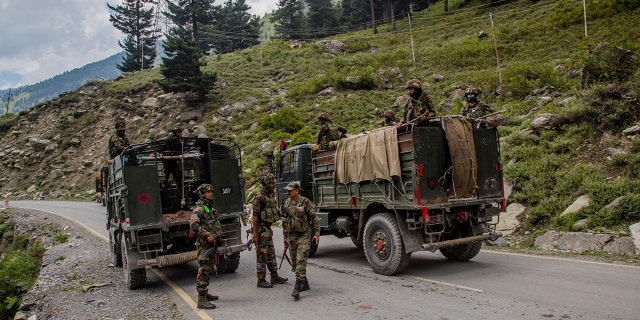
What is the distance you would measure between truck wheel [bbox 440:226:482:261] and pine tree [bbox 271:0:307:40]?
57.5 meters

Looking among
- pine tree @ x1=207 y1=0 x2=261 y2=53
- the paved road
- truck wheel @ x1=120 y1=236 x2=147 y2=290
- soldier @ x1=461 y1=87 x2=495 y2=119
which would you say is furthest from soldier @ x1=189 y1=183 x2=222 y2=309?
pine tree @ x1=207 y1=0 x2=261 y2=53

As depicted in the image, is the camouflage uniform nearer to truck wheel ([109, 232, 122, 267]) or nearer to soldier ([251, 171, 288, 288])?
soldier ([251, 171, 288, 288])

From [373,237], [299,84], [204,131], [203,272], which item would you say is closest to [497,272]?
[373,237]

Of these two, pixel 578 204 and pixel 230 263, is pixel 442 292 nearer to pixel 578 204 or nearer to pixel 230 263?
pixel 230 263

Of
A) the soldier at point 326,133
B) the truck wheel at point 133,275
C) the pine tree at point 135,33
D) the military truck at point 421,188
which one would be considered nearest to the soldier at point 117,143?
the truck wheel at point 133,275

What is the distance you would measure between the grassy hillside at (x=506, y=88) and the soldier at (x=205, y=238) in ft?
25.5

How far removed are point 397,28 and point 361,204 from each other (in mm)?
48617

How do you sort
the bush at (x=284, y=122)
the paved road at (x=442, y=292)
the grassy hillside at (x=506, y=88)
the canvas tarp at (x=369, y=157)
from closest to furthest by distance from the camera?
the paved road at (x=442, y=292) → the canvas tarp at (x=369, y=157) → the grassy hillside at (x=506, y=88) → the bush at (x=284, y=122)

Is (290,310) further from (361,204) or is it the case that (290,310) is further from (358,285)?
(361,204)

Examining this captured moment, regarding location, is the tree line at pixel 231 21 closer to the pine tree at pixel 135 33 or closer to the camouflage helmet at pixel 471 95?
the pine tree at pixel 135 33

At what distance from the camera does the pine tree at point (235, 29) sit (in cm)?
6078

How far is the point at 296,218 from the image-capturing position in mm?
6891

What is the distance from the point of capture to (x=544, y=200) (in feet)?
35.2

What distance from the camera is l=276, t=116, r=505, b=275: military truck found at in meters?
7.39
